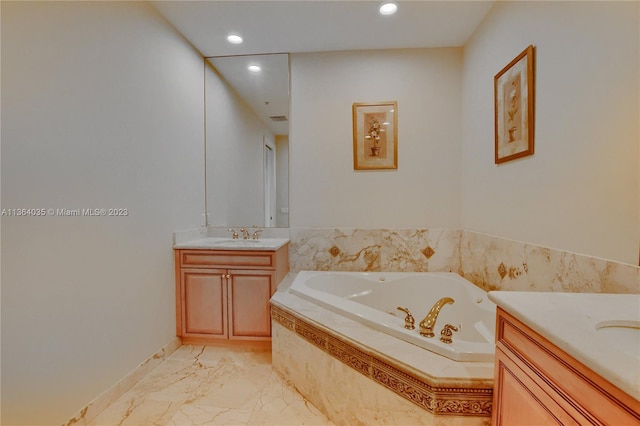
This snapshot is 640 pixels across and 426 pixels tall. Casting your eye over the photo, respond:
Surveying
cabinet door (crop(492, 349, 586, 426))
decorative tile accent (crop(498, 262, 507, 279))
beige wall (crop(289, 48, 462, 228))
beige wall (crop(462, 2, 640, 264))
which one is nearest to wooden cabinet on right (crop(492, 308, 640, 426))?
cabinet door (crop(492, 349, 586, 426))

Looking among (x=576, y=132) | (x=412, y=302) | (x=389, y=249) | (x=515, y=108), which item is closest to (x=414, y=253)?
(x=389, y=249)

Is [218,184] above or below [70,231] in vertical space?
above

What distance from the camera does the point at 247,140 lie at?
268cm

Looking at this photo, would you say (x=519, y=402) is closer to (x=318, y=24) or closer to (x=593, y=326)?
(x=593, y=326)

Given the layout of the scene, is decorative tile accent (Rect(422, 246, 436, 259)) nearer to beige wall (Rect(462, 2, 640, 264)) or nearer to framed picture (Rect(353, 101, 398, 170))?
beige wall (Rect(462, 2, 640, 264))

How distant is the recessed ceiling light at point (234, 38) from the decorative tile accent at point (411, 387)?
231 cm

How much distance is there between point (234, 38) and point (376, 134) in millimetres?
1432

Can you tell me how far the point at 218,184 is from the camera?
8.65 feet

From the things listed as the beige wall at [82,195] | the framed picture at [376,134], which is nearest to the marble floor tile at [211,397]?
the beige wall at [82,195]

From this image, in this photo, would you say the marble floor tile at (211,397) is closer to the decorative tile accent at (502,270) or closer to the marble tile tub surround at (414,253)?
the marble tile tub surround at (414,253)

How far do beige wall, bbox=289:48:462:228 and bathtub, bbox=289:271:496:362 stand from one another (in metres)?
0.50

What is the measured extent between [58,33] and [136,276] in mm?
1333

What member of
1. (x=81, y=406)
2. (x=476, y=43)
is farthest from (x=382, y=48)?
(x=81, y=406)

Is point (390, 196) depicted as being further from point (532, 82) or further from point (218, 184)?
point (218, 184)
